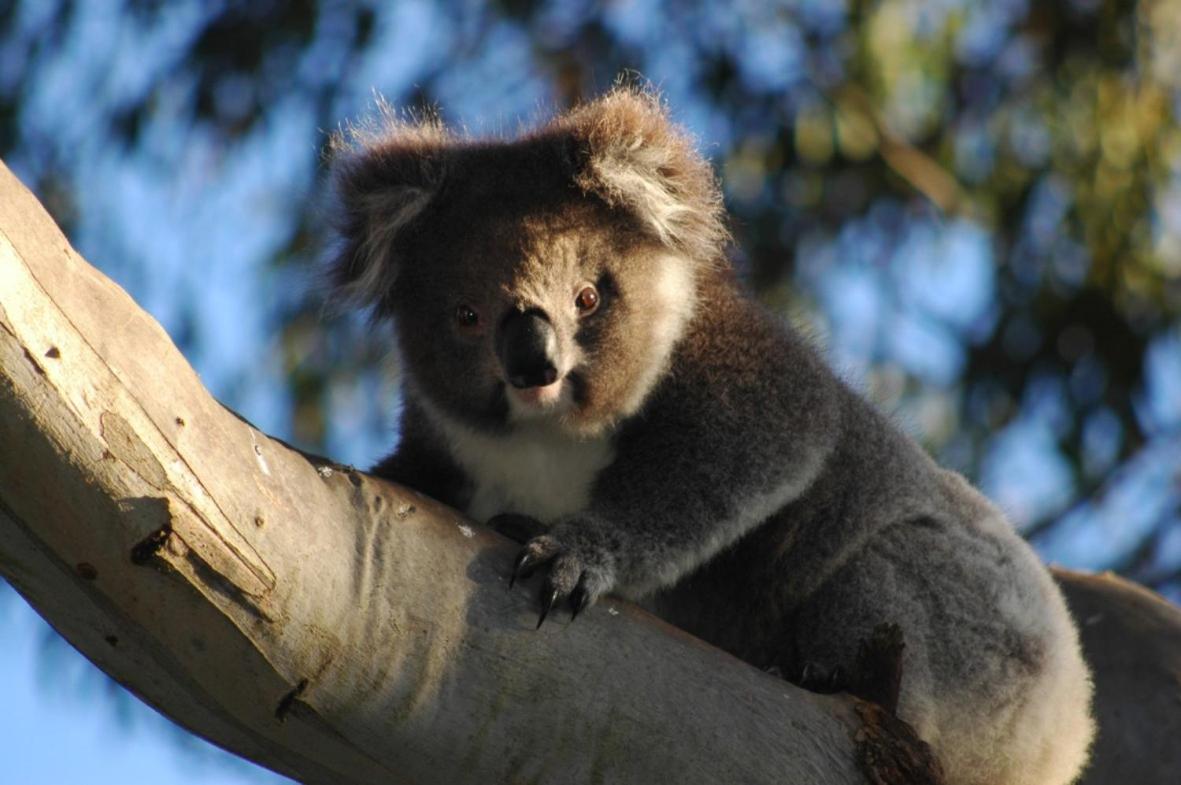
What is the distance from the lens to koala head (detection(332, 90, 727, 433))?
10.5 ft

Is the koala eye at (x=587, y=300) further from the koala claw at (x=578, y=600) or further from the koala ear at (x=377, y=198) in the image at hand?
the koala claw at (x=578, y=600)

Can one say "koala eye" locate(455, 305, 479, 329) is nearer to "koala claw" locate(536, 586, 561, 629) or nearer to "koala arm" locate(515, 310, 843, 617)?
"koala arm" locate(515, 310, 843, 617)

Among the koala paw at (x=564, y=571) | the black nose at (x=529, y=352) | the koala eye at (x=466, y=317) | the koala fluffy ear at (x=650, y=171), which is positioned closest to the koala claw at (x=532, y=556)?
the koala paw at (x=564, y=571)

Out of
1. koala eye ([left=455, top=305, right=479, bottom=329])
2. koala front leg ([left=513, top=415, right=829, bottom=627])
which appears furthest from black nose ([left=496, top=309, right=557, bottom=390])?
koala front leg ([left=513, top=415, right=829, bottom=627])

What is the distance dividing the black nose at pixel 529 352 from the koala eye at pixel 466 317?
0.15 m

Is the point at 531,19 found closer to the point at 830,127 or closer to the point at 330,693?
the point at 830,127

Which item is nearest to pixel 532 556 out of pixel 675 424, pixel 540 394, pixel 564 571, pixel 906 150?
pixel 564 571

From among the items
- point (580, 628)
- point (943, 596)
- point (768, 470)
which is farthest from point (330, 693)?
point (943, 596)

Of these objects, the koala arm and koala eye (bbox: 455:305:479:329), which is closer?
the koala arm

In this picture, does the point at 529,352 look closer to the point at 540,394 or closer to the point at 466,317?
the point at 540,394

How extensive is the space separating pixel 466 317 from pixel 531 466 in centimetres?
40

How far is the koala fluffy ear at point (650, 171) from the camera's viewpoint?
130 inches

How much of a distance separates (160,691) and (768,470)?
133 cm

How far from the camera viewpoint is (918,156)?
7.38 m
